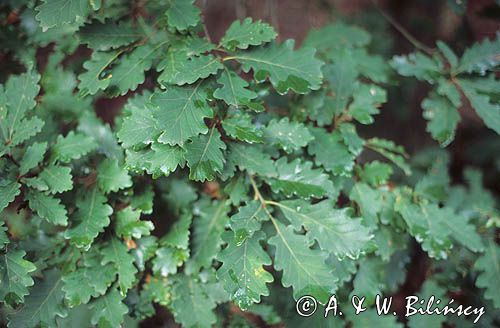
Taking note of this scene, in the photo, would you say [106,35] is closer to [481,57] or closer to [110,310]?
[110,310]

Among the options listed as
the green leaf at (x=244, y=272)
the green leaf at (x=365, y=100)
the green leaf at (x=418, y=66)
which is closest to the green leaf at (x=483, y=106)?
the green leaf at (x=418, y=66)

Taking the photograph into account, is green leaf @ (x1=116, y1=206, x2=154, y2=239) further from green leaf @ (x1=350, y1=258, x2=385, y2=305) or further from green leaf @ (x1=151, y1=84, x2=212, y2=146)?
green leaf @ (x1=350, y1=258, x2=385, y2=305)

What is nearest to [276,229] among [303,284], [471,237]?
[303,284]

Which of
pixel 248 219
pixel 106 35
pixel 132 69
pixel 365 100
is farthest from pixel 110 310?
pixel 365 100

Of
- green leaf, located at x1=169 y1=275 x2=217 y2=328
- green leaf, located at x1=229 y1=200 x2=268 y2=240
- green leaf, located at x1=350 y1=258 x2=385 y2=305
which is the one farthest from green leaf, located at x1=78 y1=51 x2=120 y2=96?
green leaf, located at x1=350 y1=258 x2=385 y2=305

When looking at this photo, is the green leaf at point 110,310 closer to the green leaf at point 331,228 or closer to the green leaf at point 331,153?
the green leaf at point 331,228

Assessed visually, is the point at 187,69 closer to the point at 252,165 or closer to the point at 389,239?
the point at 252,165
